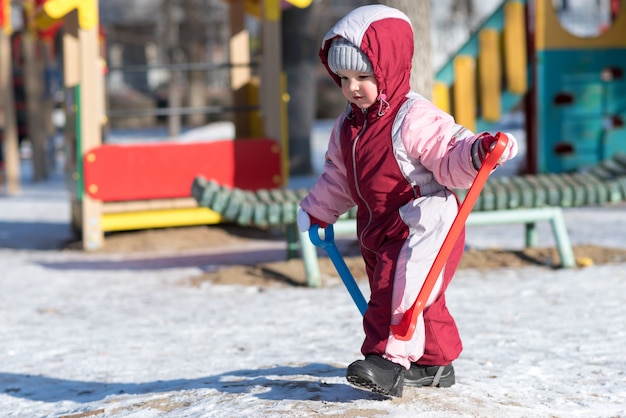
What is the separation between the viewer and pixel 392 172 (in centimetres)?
319

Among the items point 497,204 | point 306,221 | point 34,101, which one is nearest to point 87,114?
point 497,204

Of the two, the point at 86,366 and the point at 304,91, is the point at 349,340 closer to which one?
the point at 86,366

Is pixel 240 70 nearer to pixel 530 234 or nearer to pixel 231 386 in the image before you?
pixel 530 234

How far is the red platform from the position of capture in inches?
318

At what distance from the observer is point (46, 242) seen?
884cm

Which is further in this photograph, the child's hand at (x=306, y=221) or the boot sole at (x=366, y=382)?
the child's hand at (x=306, y=221)

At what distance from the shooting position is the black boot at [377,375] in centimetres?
308

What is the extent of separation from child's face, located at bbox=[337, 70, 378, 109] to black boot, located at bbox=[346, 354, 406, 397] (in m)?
0.80

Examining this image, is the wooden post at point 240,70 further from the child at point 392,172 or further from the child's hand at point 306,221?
the child at point 392,172

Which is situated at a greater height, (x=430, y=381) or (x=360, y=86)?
(x=360, y=86)

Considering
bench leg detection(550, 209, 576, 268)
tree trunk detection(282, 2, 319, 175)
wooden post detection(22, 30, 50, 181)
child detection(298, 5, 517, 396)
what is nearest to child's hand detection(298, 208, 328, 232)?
child detection(298, 5, 517, 396)

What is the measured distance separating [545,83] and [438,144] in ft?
26.7

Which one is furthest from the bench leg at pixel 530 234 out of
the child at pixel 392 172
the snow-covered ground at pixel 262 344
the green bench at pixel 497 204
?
the child at pixel 392 172

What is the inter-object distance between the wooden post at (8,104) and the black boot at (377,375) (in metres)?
10.1
